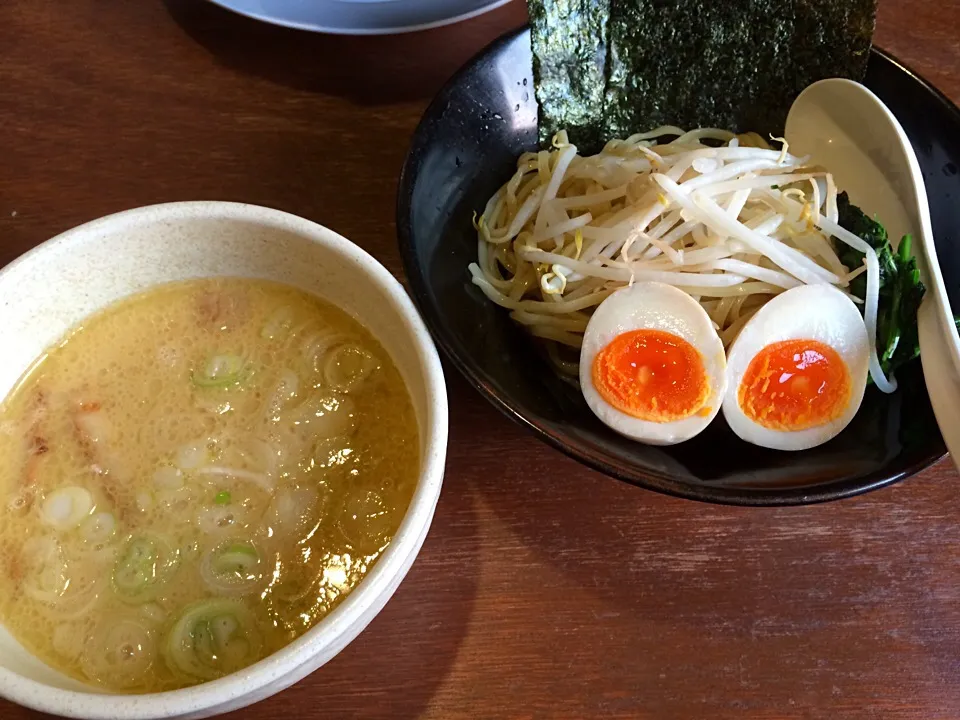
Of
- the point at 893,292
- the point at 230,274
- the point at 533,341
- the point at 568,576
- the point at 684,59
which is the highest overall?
the point at 684,59

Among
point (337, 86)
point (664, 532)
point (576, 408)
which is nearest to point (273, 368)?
point (576, 408)

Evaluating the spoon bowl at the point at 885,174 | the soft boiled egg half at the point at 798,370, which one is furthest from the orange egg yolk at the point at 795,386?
the spoon bowl at the point at 885,174

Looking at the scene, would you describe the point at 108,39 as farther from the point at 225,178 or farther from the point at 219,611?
the point at 219,611

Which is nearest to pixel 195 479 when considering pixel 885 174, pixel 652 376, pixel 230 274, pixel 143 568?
pixel 143 568

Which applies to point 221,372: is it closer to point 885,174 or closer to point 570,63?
point 570,63

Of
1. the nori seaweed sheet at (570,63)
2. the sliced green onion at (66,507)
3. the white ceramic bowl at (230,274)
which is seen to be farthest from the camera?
the nori seaweed sheet at (570,63)

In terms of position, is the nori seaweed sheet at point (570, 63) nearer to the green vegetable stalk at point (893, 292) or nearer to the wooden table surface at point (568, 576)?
the wooden table surface at point (568, 576)
